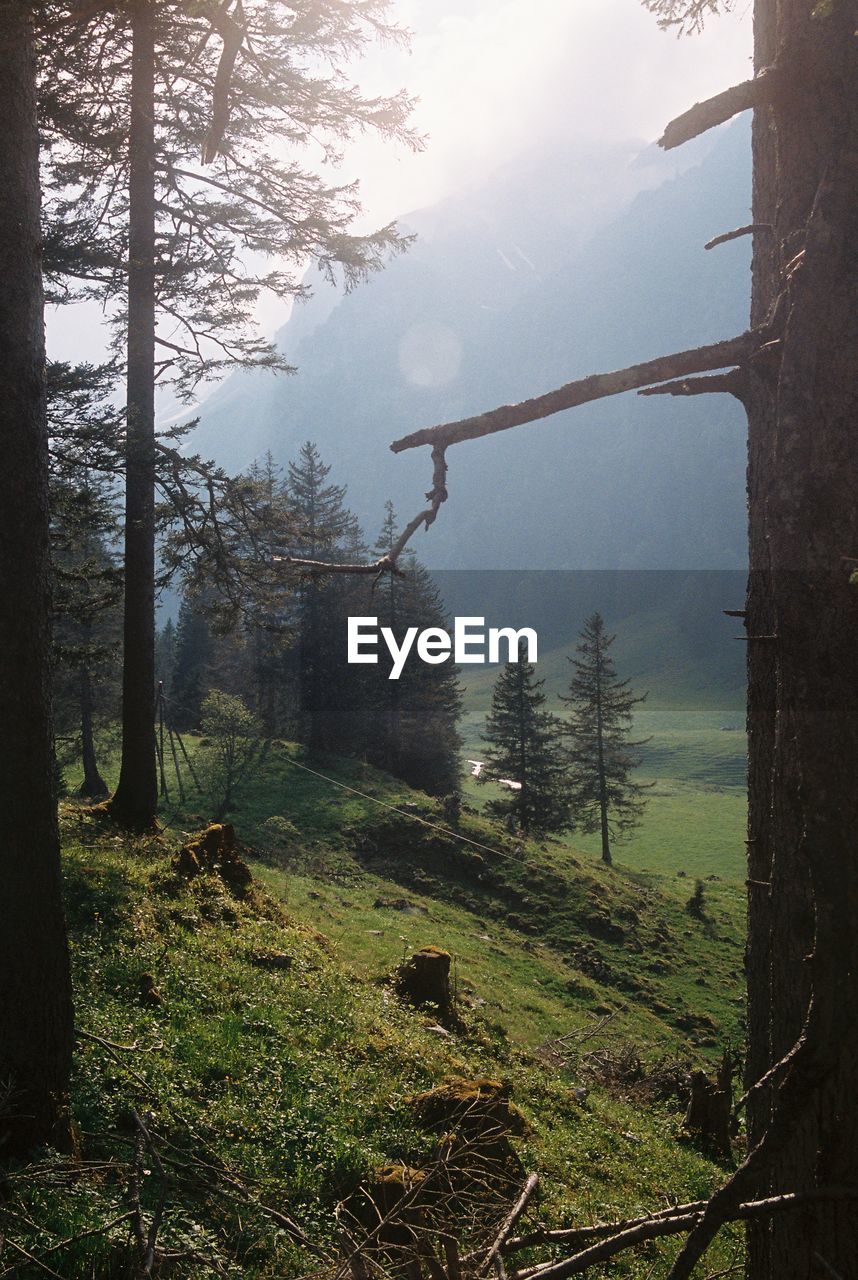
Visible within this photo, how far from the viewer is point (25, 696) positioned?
477 centimetres

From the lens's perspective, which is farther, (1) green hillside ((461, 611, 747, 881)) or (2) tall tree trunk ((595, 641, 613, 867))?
(1) green hillside ((461, 611, 747, 881))

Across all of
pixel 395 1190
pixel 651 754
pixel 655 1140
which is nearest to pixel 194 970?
pixel 395 1190

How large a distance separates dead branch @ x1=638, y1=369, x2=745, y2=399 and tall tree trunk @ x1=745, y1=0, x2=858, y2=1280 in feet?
1.79

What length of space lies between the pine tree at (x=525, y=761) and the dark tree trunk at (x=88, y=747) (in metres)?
16.2

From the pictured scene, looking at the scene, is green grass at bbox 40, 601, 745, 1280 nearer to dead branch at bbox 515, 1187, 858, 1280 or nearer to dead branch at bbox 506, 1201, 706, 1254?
dead branch at bbox 506, 1201, 706, 1254

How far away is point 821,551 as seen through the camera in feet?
8.43

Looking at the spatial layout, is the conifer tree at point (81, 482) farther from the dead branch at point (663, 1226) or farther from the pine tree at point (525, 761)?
the pine tree at point (525, 761)

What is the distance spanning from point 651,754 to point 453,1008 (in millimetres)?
80407

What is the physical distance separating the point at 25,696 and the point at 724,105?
4.57 meters

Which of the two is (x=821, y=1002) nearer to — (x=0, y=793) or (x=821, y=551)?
(x=821, y=551)

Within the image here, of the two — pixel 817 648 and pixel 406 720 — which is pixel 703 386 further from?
pixel 406 720

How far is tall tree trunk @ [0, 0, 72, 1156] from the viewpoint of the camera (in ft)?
15.0

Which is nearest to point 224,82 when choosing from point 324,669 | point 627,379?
point 627,379

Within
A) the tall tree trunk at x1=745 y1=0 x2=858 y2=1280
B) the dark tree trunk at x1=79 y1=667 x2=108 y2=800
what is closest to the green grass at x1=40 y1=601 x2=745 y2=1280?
the tall tree trunk at x1=745 y1=0 x2=858 y2=1280
